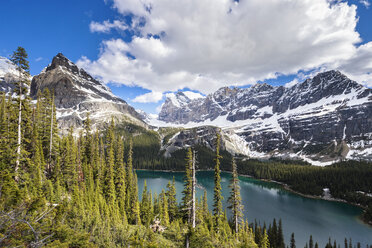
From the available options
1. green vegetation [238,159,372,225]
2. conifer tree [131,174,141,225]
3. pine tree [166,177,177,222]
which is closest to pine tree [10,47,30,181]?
conifer tree [131,174,141,225]

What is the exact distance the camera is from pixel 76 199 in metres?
28.6

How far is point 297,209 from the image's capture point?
82562mm

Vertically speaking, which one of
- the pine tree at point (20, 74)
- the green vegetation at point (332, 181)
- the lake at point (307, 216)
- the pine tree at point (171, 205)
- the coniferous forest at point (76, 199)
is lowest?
the lake at point (307, 216)

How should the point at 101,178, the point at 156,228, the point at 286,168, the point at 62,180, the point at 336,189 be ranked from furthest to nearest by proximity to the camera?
the point at 286,168 → the point at 336,189 → the point at 101,178 → the point at 62,180 → the point at 156,228

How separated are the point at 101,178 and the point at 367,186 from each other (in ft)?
460

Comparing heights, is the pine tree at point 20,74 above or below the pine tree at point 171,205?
above

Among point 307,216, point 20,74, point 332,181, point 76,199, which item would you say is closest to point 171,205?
point 76,199

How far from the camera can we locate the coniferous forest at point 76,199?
10773mm

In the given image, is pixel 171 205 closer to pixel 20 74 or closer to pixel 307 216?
pixel 20 74

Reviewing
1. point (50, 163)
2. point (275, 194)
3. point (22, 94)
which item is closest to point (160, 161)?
point (275, 194)

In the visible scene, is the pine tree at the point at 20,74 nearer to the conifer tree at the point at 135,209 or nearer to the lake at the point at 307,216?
the conifer tree at the point at 135,209

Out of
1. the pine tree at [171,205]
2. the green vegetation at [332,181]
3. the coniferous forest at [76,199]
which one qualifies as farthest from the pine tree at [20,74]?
the green vegetation at [332,181]

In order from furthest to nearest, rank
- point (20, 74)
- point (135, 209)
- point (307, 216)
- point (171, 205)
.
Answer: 1. point (307, 216)
2. point (171, 205)
3. point (135, 209)
4. point (20, 74)

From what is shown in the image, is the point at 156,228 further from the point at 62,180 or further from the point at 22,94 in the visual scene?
the point at 22,94
